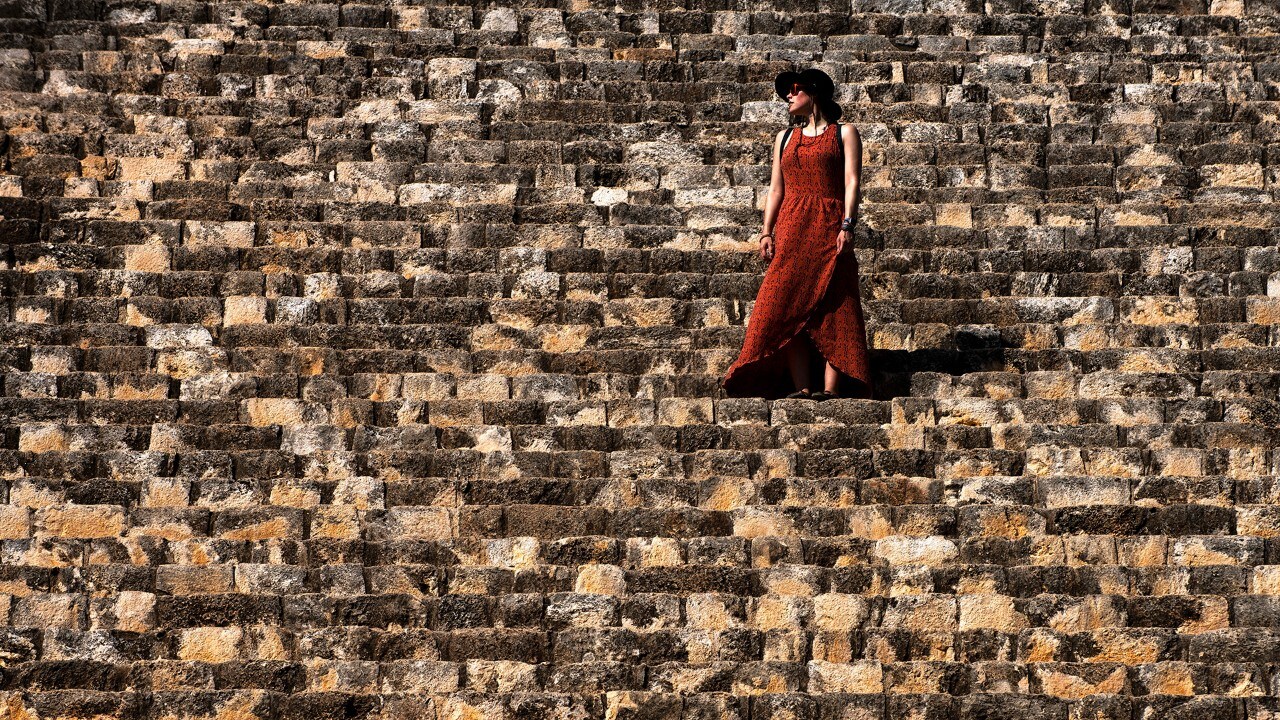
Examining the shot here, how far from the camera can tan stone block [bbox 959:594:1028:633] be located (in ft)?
30.8

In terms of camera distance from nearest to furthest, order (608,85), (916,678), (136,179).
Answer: (916,678) < (136,179) < (608,85)

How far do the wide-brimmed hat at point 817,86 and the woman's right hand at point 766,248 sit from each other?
0.70 m

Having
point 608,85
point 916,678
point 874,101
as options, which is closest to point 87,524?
point 916,678

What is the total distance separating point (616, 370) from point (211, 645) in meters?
2.71

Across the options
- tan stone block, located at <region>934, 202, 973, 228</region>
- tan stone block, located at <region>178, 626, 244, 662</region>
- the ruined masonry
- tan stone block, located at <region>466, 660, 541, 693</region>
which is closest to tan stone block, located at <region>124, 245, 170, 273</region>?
the ruined masonry

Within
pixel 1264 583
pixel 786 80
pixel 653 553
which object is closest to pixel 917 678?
pixel 653 553

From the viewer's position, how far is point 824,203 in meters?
11.0

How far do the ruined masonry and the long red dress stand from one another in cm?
23

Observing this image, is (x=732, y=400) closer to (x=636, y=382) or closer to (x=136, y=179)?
(x=636, y=382)

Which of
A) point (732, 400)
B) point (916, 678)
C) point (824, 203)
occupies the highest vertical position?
point (824, 203)

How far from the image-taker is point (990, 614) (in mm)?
9406

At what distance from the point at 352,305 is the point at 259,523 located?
1883 mm

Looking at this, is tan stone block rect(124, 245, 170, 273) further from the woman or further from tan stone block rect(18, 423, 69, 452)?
the woman

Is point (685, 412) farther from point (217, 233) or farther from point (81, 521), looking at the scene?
point (217, 233)
